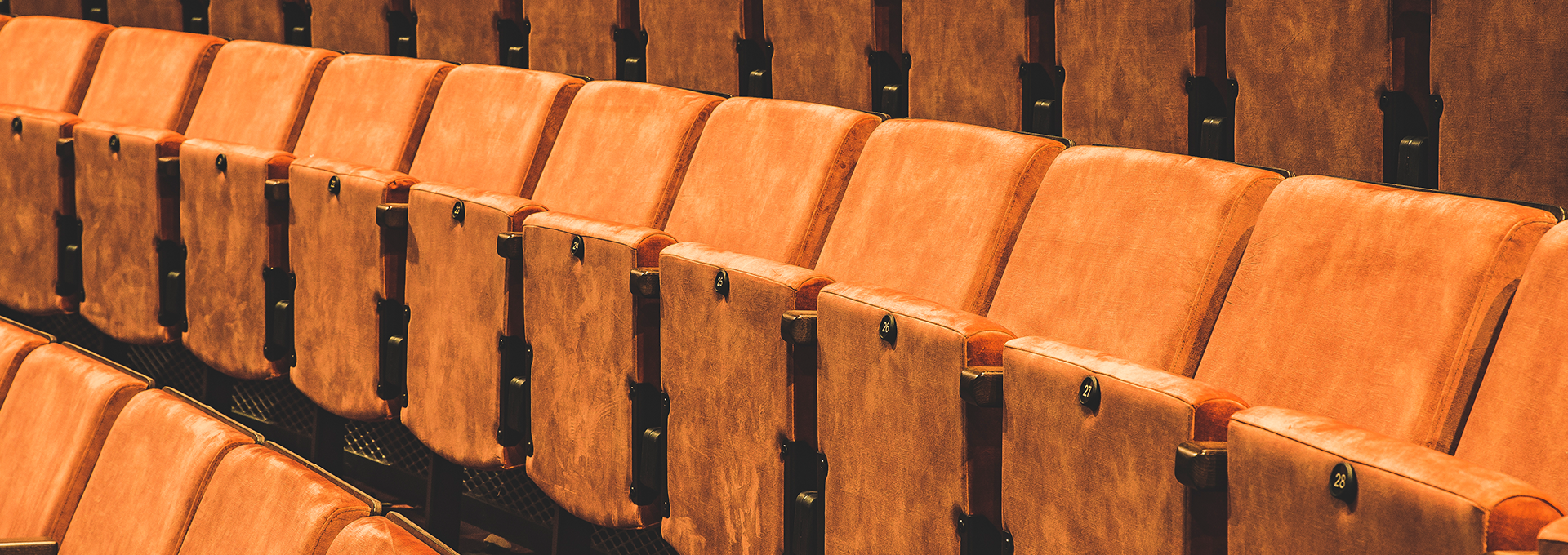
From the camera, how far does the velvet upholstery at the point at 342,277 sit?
523 millimetres

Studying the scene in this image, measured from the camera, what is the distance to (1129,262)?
33 cm

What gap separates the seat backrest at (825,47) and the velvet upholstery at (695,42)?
0.02m

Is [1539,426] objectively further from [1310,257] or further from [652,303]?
[652,303]

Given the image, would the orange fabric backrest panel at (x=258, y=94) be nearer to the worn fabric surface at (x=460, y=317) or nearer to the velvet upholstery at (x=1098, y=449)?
the worn fabric surface at (x=460, y=317)

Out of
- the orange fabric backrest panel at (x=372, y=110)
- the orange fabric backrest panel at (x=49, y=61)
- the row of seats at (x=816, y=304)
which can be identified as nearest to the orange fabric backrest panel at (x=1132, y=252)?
the row of seats at (x=816, y=304)

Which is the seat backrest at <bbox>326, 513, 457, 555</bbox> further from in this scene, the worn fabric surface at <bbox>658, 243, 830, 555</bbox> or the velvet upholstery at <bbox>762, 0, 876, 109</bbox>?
the velvet upholstery at <bbox>762, 0, 876, 109</bbox>

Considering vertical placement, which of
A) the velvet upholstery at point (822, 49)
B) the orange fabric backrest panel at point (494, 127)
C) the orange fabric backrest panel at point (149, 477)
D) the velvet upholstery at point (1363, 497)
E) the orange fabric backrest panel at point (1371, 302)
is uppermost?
the velvet upholstery at point (822, 49)

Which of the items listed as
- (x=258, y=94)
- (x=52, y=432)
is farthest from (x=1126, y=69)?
(x=258, y=94)

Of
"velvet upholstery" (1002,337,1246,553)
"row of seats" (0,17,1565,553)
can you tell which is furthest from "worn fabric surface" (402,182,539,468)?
"velvet upholstery" (1002,337,1246,553)

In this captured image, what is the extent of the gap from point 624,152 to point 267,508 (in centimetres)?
21

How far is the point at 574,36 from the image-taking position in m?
0.61

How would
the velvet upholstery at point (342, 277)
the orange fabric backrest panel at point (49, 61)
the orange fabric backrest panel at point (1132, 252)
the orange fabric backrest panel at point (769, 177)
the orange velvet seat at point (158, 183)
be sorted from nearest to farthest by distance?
1. the orange fabric backrest panel at point (1132, 252)
2. the orange fabric backrest panel at point (769, 177)
3. the velvet upholstery at point (342, 277)
4. the orange velvet seat at point (158, 183)
5. the orange fabric backrest panel at point (49, 61)

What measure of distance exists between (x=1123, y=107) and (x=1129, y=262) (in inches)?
4.2

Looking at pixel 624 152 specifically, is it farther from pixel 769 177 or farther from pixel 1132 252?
pixel 1132 252
